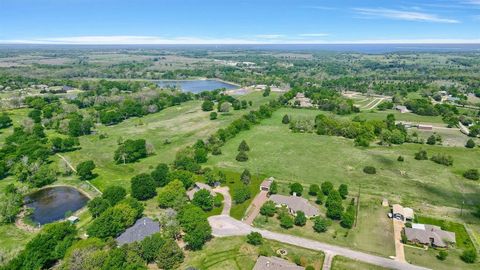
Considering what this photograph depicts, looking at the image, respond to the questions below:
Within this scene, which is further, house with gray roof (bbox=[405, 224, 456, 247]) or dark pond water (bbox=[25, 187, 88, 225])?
dark pond water (bbox=[25, 187, 88, 225])

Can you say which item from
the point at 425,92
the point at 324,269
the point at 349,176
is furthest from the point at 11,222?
the point at 425,92

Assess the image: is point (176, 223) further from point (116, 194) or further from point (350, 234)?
point (350, 234)

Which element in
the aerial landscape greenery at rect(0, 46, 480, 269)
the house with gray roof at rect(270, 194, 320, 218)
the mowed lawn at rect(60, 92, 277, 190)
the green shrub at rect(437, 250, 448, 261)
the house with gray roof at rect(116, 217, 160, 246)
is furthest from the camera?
the mowed lawn at rect(60, 92, 277, 190)

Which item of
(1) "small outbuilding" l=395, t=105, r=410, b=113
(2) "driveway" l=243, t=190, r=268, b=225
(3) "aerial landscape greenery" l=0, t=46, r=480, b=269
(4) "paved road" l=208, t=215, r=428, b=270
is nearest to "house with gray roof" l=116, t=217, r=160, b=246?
(3) "aerial landscape greenery" l=0, t=46, r=480, b=269

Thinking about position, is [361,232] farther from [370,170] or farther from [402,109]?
[402,109]

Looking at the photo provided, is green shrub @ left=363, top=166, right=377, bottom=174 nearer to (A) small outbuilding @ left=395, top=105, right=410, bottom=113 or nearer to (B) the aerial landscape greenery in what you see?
(B) the aerial landscape greenery

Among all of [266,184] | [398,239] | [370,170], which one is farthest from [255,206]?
[370,170]

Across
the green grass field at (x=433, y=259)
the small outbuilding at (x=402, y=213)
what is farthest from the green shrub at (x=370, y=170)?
the green grass field at (x=433, y=259)
